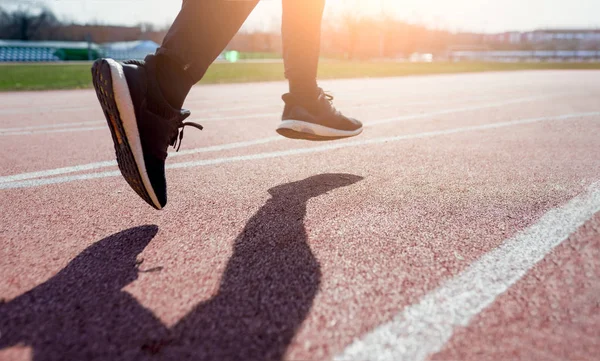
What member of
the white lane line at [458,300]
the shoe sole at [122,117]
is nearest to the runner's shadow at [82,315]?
the shoe sole at [122,117]

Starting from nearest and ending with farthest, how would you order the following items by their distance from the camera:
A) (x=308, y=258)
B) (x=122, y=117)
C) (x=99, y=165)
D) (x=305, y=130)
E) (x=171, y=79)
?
(x=308, y=258) → (x=122, y=117) → (x=171, y=79) → (x=305, y=130) → (x=99, y=165)

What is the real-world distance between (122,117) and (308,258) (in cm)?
74

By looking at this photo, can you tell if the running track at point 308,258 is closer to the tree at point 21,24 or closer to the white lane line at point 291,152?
the white lane line at point 291,152

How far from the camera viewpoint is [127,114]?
4.91 ft

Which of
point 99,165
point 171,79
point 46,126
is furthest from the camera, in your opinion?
point 46,126

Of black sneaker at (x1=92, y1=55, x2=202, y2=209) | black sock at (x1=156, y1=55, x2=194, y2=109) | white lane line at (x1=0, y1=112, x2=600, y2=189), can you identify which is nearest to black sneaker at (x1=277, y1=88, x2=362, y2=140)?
white lane line at (x1=0, y1=112, x2=600, y2=189)

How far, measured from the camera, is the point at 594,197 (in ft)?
5.86

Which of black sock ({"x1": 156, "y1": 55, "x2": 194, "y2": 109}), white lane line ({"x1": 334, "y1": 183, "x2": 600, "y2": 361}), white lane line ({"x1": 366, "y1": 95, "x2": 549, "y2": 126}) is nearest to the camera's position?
white lane line ({"x1": 334, "y1": 183, "x2": 600, "y2": 361})

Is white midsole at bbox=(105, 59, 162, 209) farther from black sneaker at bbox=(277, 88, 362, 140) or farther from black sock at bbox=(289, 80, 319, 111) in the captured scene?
black sock at bbox=(289, 80, 319, 111)

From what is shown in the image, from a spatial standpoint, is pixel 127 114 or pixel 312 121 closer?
pixel 127 114

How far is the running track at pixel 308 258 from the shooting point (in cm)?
94

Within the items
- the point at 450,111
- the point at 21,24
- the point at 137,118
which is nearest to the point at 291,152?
the point at 137,118

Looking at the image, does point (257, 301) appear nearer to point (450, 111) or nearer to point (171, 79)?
point (171, 79)

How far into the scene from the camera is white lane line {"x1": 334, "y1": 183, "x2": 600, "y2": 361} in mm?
905
